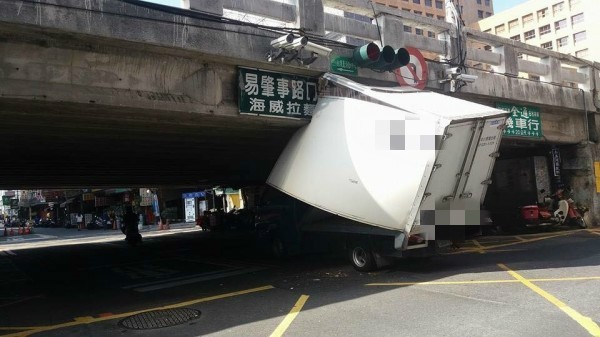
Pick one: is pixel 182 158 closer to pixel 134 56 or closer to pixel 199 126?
pixel 199 126

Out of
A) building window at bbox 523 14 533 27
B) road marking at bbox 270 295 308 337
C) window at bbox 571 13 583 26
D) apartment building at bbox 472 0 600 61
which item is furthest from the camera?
building window at bbox 523 14 533 27

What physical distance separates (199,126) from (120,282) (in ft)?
13.0

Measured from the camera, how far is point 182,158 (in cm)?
1415

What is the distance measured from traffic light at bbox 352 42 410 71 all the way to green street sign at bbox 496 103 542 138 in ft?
18.7

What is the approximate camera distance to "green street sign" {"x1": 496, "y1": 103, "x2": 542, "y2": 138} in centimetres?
1411

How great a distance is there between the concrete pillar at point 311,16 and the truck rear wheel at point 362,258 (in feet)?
Result: 14.7

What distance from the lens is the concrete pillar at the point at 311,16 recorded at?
31.1 ft

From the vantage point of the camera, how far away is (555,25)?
76.1m

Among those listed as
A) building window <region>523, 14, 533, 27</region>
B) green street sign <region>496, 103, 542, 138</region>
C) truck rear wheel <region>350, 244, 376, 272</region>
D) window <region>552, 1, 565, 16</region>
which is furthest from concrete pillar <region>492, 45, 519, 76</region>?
building window <region>523, 14, 533, 27</region>

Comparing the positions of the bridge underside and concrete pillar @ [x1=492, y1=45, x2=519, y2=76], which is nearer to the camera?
the bridge underside

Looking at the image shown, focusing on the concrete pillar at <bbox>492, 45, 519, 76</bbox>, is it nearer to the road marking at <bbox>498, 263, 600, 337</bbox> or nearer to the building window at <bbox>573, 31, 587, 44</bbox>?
the road marking at <bbox>498, 263, 600, 337</bbox>

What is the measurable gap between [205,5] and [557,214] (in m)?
14.4

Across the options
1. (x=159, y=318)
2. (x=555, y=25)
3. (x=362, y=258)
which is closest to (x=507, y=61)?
(x=362, y=258)

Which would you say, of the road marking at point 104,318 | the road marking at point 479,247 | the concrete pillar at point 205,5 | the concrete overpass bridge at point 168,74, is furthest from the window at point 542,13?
the road marking at point 104,318
